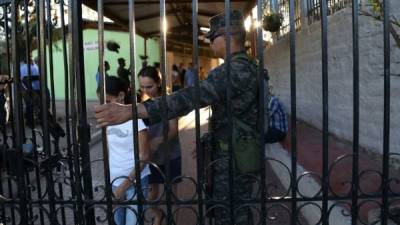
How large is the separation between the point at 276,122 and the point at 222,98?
487 centimetres

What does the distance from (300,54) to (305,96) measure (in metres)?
0.89

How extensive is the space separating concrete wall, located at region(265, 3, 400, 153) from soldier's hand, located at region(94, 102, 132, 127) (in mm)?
2902

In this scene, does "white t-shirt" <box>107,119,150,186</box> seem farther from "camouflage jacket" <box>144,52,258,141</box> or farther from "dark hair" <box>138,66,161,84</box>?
"camouflage jacket" <box>144,52,258,141</box>

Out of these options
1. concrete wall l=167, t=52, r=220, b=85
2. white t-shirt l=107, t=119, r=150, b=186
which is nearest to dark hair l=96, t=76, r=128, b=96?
white t-shirt l=107, t=119, r=150, b=186

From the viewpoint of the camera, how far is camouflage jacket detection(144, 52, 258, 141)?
2662mm

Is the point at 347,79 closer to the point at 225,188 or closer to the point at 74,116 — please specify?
the point at 225,188

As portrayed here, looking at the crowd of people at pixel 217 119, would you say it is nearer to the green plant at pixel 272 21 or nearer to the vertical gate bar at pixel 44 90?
the vertical gate bar at pixel 44 90

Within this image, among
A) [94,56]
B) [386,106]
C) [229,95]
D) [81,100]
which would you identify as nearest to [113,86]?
[81,100]

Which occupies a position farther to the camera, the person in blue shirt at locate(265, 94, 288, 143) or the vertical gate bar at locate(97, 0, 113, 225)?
the person in blue shirt at locate(265, 94, 288, 143)

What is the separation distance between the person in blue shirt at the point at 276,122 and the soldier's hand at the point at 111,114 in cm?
476

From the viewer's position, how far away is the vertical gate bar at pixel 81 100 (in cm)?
269

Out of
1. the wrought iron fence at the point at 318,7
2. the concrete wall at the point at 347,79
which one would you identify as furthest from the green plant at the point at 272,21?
the wrought iron fence at the point at 318,7

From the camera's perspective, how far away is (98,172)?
7277 millimetres

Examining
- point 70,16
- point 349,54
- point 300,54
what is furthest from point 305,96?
point 70,16
